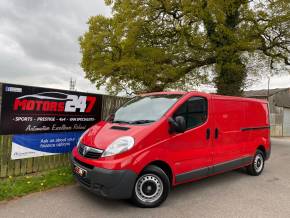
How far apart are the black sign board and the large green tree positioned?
8.20 meters

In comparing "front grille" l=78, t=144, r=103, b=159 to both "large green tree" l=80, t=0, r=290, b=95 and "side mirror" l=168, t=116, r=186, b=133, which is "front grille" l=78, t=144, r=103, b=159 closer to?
"side mirror" l=168, t=116, r=186, b=133

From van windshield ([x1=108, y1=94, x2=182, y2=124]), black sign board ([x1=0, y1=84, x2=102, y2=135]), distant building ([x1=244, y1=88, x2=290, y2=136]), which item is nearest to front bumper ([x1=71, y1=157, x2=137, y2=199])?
van windshield ([x1=108, y1=94, x2=182, y2=124])

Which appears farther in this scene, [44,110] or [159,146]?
[44,110]

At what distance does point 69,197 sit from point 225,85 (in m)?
13.0

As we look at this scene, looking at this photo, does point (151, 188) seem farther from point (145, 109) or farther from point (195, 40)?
point (195, 40)

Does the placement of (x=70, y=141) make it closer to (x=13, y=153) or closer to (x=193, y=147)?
(x=13, y=153)

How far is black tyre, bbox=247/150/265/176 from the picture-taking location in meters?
6.40

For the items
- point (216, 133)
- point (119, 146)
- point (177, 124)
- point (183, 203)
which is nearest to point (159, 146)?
point (177, 124)

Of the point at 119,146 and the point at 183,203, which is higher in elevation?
the point at 119,146

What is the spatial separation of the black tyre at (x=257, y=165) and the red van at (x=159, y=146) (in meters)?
0.59

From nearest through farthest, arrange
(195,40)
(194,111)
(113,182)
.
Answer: (113,182) < (194,111) < (195,40)

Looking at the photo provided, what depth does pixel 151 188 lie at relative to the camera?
410 cm

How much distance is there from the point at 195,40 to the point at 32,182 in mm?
11681

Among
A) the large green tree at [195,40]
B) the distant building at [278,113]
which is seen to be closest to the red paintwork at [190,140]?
the large green tree at [195,40]
